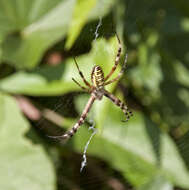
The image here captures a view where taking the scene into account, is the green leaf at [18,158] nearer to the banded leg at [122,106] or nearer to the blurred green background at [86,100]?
the blurred green background at [86,100]

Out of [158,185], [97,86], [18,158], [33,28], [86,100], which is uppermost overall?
[33,28]

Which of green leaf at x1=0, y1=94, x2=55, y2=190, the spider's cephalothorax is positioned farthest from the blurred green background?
the spider's cephalothorax

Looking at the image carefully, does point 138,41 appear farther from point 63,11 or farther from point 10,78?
point 10,78

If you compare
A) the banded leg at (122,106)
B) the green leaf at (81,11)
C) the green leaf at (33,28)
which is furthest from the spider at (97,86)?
the green leaf at (33,28)

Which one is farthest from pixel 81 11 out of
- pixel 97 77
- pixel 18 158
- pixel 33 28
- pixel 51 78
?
pixel 18 158

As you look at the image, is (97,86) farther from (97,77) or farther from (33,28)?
(33,28)

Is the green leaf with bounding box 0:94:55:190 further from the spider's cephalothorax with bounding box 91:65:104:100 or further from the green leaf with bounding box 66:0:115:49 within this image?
the green leaf with bounding box 66:0:115:49

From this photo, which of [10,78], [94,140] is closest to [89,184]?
[94,140]
